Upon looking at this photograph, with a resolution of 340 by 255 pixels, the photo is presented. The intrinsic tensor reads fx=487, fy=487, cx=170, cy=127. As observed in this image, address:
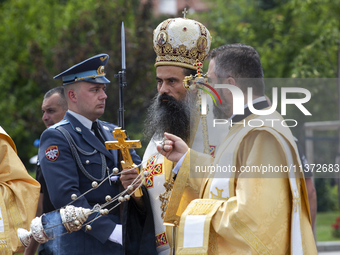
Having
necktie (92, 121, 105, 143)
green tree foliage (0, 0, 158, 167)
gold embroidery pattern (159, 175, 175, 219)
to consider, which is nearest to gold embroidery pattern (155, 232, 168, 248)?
gold embroidery pattern (159, 175, 175, 219)

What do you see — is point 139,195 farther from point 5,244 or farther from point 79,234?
point 5,244

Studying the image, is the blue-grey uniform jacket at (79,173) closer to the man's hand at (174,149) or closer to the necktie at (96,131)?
the necktie at (96,131)

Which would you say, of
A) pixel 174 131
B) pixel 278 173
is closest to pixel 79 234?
pixel 174 131

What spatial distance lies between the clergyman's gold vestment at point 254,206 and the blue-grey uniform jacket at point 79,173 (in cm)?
103

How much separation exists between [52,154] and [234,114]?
4.93 ft

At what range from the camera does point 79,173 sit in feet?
12.6

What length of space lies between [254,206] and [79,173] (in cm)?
164

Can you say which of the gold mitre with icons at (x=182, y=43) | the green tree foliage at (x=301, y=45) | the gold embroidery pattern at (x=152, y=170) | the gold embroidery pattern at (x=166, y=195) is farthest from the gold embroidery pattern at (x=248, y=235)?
the green tree foliage at (x=301, y=45)

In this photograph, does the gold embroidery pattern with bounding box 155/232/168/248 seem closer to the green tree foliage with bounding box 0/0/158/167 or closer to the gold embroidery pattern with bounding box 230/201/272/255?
the gold embroidery pattern with bounding box 230/201/272/255

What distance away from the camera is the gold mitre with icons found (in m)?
4.11

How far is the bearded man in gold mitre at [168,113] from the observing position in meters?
3.70

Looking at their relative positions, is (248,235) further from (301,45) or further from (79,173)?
(301,45)

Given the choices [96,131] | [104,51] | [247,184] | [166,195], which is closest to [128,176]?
[166,195]

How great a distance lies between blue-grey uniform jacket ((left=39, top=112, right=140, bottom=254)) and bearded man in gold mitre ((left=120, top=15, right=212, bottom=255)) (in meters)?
0.25
